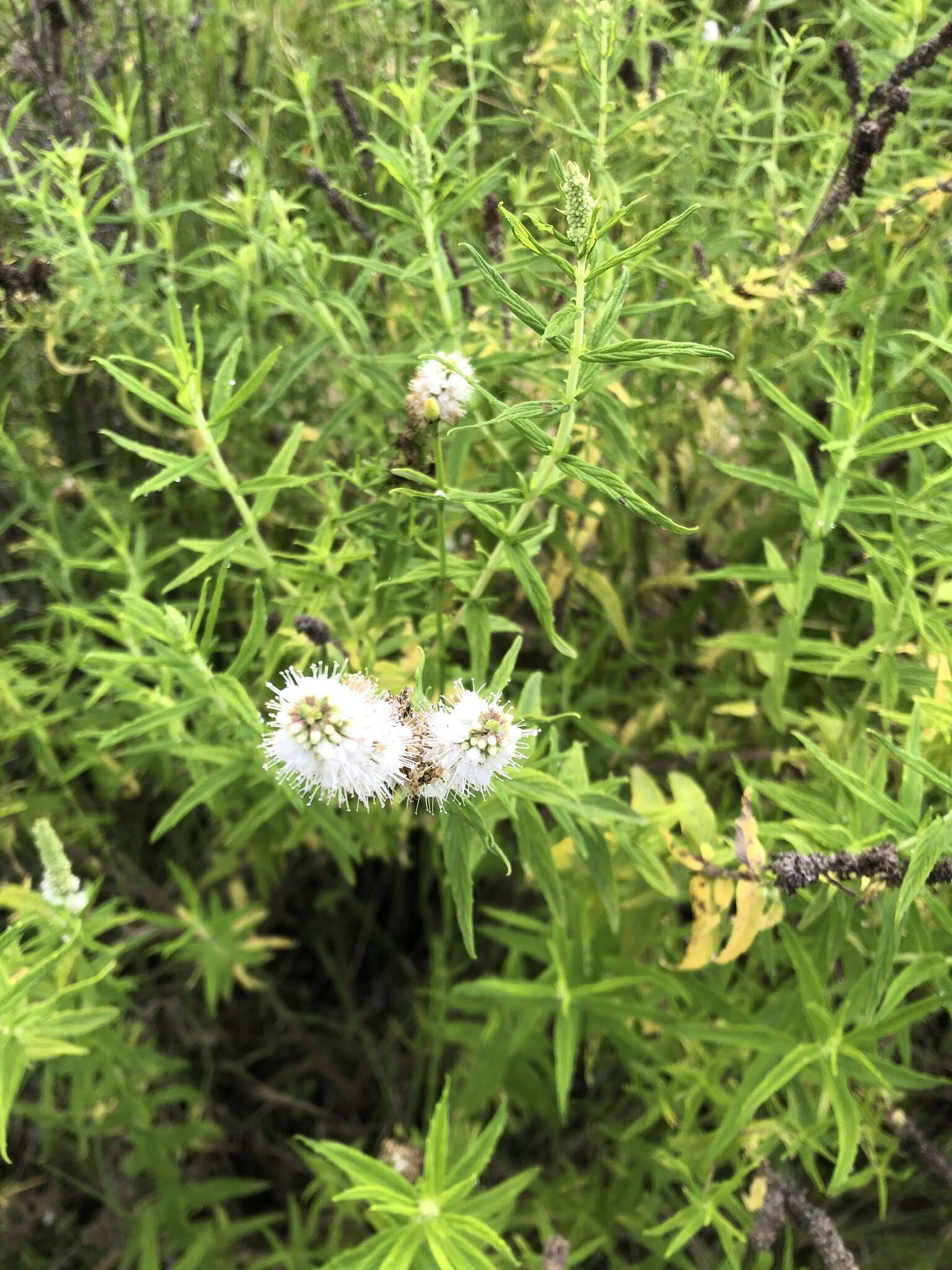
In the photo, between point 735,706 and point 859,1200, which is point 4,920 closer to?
point 735,706

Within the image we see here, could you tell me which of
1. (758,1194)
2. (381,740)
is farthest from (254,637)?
(758,1194)

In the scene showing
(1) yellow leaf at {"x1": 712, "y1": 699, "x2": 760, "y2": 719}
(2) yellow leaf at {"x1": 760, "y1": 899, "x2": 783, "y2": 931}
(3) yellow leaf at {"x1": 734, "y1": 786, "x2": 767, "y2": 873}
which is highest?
(3) yellow leaf at {"x1": 734, "y1": 786, "x2": 767, "y2": 873}

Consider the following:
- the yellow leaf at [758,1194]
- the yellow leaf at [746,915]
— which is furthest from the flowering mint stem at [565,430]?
the yellow leaf at [758,1194]

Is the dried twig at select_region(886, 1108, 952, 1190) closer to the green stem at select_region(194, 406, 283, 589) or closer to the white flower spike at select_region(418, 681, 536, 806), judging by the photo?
the white flower spike at select_region(418, 681, 536, 806)

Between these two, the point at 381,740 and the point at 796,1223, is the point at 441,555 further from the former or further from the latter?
the point at 796,1223

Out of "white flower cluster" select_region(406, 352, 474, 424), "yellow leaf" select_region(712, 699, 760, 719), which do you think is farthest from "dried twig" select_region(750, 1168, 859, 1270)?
"white flower cluster" select_region(406, 352, 474, 424)

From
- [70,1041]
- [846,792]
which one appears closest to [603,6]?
[846,792]

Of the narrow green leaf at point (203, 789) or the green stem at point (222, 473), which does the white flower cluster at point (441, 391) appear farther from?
the narrow green leaf at point (203, 789)

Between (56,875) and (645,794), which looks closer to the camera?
(56,875)
